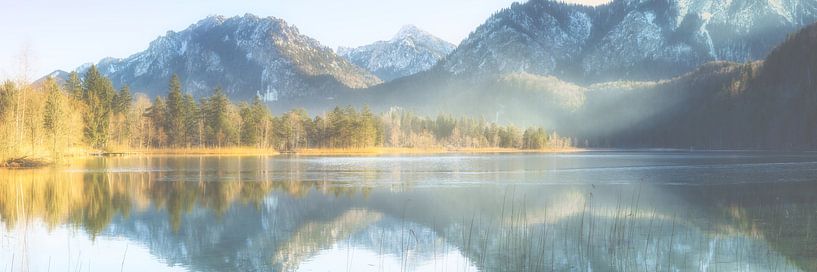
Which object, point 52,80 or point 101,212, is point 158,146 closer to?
point 52,80

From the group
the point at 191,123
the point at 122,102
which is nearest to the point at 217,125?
the point at 191,123

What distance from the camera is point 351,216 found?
2661 cm

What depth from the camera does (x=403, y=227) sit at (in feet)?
77.5

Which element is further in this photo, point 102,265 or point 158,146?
point 158,146

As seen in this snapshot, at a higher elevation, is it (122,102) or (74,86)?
(74,86)

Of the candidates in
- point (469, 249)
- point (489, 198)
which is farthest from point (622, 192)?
point (469, 249)

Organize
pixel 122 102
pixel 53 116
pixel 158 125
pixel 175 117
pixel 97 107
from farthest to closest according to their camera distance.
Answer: pixel 158 125 → pixel 175 117 → pixel 122 102 → pixel 97 107 → pixel 53 116

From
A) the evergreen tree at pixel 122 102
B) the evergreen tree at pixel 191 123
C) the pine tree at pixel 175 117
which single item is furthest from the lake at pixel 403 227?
the evergreen tree at pixel 191 123

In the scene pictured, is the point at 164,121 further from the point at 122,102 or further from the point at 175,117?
the point at 122,102

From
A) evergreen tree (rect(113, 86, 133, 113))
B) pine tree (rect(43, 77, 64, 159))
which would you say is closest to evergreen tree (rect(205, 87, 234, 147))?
evergreen tree (rect(113, 86, 133, 113))

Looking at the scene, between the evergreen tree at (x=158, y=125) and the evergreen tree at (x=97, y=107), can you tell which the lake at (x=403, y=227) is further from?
the evergreen tree at (x=158, y=125)

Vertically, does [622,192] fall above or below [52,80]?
below

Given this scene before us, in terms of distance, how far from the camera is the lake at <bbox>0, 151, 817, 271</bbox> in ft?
56.2

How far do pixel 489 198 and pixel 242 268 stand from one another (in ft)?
64.7
